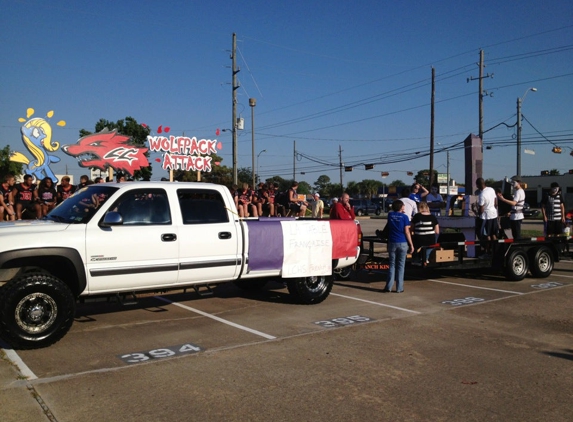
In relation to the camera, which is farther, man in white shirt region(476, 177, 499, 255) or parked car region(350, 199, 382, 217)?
parked car region(350, 199, 382, 217)

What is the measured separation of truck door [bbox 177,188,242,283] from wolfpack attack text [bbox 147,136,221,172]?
11351mm

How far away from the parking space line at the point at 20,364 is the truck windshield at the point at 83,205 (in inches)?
66.0

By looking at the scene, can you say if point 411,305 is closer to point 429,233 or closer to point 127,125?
point 429,233

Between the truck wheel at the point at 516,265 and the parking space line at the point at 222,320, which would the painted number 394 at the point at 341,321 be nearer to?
the parking space line at the point at 222,320

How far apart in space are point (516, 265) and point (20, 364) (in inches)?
402


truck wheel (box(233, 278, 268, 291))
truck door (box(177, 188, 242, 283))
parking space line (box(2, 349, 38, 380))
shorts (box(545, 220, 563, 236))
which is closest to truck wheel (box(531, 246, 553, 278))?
shorts (box(545, 220, 563, 236))

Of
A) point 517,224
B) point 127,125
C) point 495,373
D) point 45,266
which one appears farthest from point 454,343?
point 127,125

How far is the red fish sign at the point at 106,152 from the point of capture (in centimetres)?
1644

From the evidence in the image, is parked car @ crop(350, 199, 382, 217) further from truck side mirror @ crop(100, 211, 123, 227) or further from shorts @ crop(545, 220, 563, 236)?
truck side mirror @ crop(100, 211, 123, 227)

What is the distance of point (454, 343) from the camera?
22.4 feet

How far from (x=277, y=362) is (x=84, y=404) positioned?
82.4 inches

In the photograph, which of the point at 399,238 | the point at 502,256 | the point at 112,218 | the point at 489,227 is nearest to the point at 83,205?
the point at 112,218

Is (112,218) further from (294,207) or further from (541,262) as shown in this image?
(541,262)

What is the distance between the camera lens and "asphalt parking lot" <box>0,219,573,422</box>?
15.4 feet
